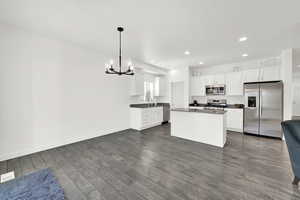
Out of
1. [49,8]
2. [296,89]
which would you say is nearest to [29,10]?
[49,8]

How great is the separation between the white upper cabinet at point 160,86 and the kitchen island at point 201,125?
2728mm

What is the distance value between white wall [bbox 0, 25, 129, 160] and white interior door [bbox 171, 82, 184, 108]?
354 cm

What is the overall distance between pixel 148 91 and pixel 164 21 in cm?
411

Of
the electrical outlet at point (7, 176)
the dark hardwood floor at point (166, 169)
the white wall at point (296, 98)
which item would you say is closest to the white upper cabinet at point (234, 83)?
the dark hardwood floor at point (166, 169)

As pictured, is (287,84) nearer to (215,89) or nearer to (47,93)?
(215,89)

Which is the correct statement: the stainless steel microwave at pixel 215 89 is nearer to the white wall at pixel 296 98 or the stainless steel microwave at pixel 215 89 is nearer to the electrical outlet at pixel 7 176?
the electrical outlet at pixel 7 176

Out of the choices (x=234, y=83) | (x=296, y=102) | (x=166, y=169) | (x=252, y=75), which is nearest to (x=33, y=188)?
(x=166, y=169)

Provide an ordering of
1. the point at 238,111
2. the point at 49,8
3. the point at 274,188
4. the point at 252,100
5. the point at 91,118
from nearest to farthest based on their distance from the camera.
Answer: the point at 274,188 < the point at 49,8 < the point at 91,118 < the point at 252,100 < the point at 238,111

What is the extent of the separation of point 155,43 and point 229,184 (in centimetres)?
354

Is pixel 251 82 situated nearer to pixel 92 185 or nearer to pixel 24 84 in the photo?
pixel 92 185

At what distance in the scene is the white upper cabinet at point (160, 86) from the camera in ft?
22.5

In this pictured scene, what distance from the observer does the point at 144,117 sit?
5.17 meters

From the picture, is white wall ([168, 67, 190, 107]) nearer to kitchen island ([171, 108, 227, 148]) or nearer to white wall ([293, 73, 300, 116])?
kitchen island ([171, 108, 227, 148])

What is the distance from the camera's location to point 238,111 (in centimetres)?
471
